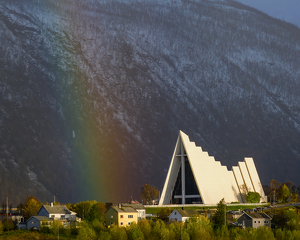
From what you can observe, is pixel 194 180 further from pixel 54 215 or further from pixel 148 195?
pixel 54 215

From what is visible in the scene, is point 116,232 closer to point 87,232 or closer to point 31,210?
point 87,232

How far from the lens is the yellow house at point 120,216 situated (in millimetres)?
70375

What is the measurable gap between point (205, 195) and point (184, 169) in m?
7.01

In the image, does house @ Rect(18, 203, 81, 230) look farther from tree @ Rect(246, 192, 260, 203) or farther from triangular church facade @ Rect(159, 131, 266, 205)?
tree @ Rect(246, 192, 260, 203)

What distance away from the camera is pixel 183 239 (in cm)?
6134

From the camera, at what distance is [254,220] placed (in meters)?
72.1

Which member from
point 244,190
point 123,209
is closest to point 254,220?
point 123,209

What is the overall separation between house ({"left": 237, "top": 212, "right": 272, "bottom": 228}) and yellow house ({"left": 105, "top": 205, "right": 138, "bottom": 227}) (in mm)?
13983

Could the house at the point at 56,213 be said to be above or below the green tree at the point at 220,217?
above

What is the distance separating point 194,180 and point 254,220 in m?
25.6

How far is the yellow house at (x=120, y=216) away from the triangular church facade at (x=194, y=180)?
2394 centimetres

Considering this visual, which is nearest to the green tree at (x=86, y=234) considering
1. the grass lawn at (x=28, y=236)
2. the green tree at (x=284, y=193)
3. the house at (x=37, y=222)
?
the grass lawn at (x=28, y=236)

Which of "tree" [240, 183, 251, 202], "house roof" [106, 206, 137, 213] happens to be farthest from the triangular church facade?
"house roof" [106, 206, 137, 213]

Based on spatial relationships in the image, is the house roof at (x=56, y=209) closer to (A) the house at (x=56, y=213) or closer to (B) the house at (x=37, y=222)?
(A) the house at (x=56, y=213)
